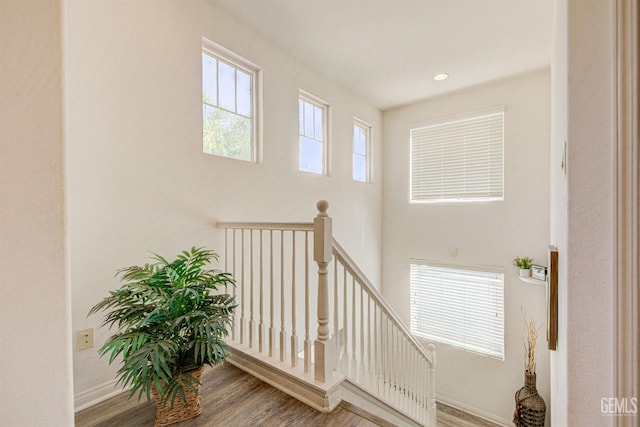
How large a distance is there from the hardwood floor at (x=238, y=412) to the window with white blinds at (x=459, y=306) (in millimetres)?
3039

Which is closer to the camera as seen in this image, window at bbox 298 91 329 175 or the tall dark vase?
the tall dark vase

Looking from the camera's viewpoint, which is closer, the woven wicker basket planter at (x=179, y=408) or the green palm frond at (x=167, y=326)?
the green palm frond at (x=167, y=326)

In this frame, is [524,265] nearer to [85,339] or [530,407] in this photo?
[530,407]

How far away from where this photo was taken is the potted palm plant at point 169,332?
120 cm

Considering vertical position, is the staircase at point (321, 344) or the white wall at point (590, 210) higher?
the white wall at point (590, 210)

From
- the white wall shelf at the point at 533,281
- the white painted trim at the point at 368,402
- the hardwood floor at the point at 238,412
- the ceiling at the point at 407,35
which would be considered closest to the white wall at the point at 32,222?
the hardwood floor at the point at 238,412

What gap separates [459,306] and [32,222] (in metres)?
4.52

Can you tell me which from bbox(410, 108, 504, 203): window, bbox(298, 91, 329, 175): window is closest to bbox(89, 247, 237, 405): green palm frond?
bbox(298, 91, 329, 175): window

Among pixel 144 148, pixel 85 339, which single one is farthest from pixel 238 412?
pixel 144 148

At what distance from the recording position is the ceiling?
237 cm

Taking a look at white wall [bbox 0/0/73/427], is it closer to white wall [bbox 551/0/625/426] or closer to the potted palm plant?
the potted palm plant

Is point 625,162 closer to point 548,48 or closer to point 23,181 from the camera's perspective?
point 23,181

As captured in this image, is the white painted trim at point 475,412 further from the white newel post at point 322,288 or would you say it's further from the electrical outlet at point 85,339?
the electrical outlet at point 85,339

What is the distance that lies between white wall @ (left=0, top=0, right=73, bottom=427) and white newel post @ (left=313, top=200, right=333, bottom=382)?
3.74 ft
